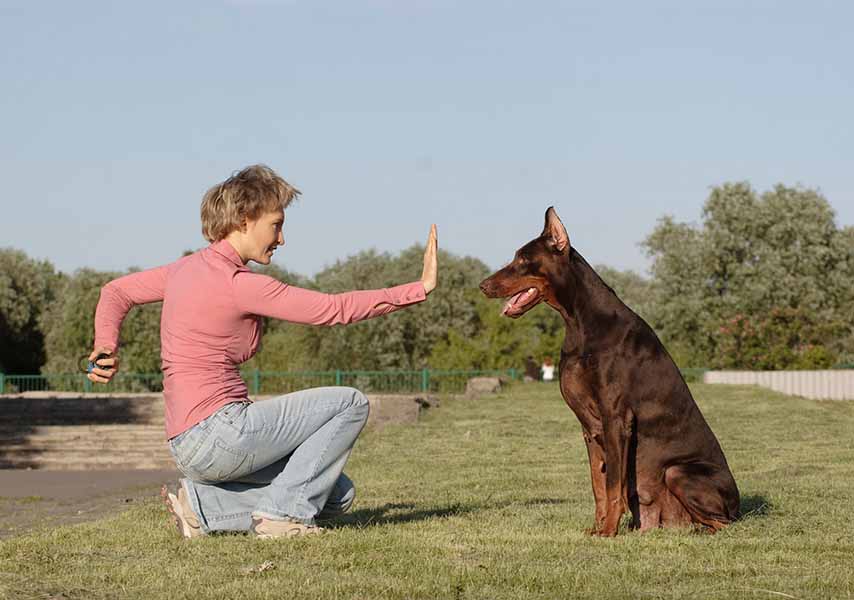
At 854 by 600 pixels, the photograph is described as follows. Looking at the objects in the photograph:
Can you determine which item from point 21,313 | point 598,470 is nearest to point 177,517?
point 598,470

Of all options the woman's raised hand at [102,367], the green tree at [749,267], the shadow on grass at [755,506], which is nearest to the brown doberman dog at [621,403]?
the shadow on grass at [755,506]

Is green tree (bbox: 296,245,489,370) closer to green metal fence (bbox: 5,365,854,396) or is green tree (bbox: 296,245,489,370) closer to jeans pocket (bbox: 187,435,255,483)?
green metal fence (bbox: 5,365,854,396)

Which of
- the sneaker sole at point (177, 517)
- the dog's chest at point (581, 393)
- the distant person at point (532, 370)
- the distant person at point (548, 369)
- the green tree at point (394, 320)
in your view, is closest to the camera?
the sneaker sole at point (177, 517)

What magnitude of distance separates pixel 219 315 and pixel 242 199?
2.14 ft

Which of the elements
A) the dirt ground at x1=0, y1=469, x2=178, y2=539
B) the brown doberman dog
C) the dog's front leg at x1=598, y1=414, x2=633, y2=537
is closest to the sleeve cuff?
the brown doberman dog

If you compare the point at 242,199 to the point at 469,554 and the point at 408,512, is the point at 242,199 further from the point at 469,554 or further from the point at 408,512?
the point at 408,512

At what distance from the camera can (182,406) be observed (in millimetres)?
6098

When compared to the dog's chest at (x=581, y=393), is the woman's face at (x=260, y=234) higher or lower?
higher

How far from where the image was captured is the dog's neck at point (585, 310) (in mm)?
6598

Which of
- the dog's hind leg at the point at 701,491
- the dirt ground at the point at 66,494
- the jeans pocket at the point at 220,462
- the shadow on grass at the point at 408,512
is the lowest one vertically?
the dirt ground at the point at 66,494

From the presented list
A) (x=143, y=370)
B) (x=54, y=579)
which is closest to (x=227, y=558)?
(x=54, y=579)

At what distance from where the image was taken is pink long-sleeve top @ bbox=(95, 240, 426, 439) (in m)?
5.84

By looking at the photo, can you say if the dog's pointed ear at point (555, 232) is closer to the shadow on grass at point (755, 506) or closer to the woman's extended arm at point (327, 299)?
the woman's extended arm at point (327, 299)

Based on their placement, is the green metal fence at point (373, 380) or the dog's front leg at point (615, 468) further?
the green metal fence at point (373, 380)
